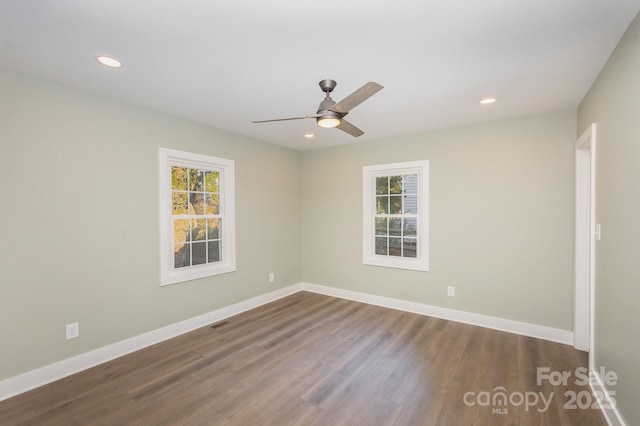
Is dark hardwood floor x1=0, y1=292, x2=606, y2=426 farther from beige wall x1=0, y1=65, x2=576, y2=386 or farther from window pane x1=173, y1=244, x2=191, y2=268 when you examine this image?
window pane x1=173, y1=244, x2=191, y2=268

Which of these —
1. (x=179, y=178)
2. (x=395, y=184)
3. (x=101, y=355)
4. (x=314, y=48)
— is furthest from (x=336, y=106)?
(x=101, y=355)

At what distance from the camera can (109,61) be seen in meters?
2.16

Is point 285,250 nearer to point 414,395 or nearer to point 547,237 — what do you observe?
point 414,395

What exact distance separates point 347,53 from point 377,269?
3264mm

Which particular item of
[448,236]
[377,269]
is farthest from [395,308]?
[448,236]

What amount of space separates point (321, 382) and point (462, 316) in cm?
227

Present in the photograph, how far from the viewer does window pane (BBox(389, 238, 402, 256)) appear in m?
4.39

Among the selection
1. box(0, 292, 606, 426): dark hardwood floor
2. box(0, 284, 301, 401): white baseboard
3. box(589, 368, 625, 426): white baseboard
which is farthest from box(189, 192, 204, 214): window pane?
box(589, 368, 625, 426): white baseboard

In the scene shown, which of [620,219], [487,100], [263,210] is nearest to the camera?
[620,219]

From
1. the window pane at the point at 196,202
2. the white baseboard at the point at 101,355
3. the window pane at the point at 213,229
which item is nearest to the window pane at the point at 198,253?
the window pane at the point at 213,229

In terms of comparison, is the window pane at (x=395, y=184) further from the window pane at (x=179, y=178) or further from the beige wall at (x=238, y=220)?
the window pane at (x=179, y=178)

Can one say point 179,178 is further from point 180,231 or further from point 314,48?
point 314,48

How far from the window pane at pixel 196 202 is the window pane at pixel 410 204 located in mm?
2907

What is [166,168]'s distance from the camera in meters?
3.30
